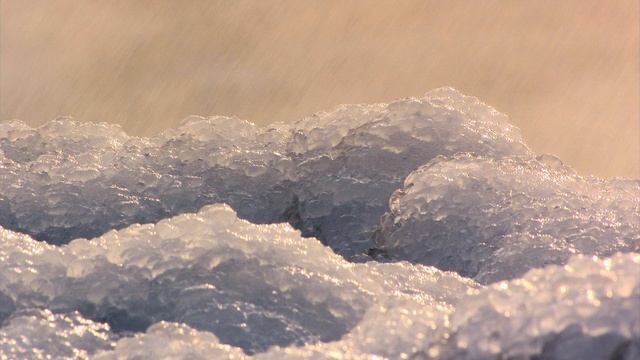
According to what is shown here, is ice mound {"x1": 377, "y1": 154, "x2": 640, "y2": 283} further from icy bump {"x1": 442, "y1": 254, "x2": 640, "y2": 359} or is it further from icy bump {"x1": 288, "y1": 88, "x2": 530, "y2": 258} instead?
icy bump {"x1": 442, "y1": 254, "x2": 640, "y2": 359}

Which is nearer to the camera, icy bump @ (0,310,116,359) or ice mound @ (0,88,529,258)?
icy bump @ (0,310,116,359)

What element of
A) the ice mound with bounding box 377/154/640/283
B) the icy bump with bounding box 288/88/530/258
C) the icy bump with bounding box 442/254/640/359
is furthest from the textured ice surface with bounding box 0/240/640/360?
the icy bump with bounding box 288/88/530/258

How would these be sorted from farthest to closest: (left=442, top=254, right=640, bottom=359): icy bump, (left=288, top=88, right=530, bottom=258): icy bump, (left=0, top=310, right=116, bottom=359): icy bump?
1. (left=288, top=88, right=530, bottom=258): icy bump
2. (left=0, top=310, right=116, bottom=359): icy bump
3. (left=442, top=254, right=640, bottom=359): icy bump

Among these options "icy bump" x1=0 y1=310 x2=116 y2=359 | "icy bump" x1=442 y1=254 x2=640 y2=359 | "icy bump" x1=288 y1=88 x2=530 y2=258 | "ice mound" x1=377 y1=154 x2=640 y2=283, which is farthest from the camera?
"icy bump" x1=288 y1=88 x2=530 y2=258

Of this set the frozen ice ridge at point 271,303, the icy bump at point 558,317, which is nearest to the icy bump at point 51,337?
the frozen ice ridge at point 271,303

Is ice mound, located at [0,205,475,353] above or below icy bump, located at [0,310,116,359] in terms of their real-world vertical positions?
above

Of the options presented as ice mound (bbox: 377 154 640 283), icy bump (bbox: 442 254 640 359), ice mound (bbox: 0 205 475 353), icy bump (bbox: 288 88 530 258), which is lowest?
icy bump (bbox: 442 254 640 359)

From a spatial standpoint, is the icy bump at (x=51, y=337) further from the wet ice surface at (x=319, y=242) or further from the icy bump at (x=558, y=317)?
the icy bump at (x=558, y=317)

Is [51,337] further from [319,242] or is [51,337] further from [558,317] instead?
[558,317]

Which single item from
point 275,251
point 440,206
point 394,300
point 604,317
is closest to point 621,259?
point 604,317
